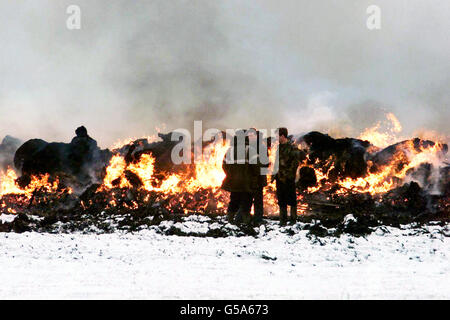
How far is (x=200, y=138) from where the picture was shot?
1888 cm

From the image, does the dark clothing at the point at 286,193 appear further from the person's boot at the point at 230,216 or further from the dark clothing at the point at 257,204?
the person's boot at the point at 230,216

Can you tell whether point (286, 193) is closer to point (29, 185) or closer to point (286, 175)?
point (286, 175)

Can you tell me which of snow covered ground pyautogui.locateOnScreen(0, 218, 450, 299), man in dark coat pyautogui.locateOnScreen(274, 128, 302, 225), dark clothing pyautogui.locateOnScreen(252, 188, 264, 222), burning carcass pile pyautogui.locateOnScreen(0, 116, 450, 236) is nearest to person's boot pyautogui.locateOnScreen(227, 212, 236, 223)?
burning carcass pile pyautogui.locateOnScreen(0, 116, 450, 236)

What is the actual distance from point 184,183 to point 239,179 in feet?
20.0

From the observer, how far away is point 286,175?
11781 millimetres

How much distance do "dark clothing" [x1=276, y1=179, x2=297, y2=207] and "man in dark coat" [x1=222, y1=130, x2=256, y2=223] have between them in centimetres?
80

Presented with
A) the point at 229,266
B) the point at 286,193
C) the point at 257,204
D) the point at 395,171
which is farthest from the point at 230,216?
the point at 395,171

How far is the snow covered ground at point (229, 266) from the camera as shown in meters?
4.79

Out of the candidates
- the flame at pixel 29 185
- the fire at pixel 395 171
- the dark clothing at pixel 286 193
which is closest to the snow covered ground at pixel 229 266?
the dark clothing at pixel 286 193

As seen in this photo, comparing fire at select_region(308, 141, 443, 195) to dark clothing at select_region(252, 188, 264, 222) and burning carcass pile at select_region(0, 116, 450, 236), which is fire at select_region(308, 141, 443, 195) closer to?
burning carcass pile at select_region(0, 116, 450, 236)

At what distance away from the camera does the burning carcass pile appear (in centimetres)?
1445

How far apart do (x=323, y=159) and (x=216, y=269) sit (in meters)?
12.0

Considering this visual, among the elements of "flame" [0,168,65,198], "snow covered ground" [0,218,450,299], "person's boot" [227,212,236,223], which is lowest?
"snow covered ground" [0,218,450,299]

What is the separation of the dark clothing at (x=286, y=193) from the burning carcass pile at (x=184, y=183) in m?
1.94
